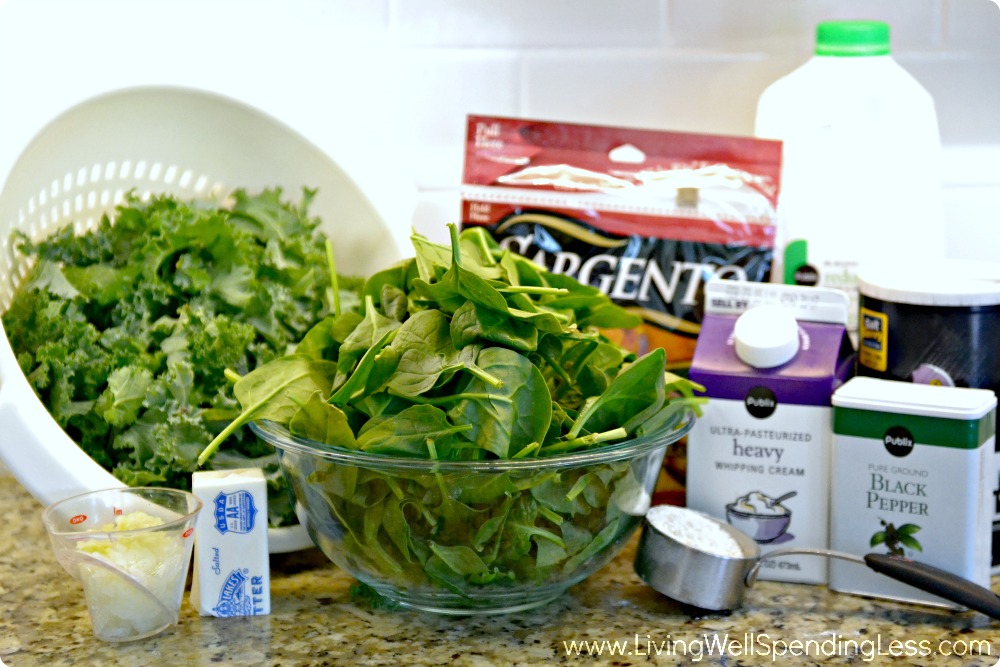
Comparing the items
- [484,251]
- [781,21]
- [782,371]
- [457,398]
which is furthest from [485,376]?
[781,21]

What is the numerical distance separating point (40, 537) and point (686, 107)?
0.77 meters

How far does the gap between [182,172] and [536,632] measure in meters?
0.59

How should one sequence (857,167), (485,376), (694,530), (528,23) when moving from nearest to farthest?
(485,376) < (694,530) < (857,167) < (528,23)

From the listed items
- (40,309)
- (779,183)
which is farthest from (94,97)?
(779,183)

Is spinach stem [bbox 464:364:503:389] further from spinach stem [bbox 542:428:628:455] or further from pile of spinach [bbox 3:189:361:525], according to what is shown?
pile of spinach [bbox 3:189:361:525]

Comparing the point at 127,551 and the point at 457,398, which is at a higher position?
the point at 457,398

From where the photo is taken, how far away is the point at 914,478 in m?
0.79

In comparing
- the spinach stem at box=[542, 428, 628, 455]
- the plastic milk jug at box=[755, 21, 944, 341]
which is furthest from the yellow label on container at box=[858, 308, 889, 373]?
the spinach stem at box=[542, 428, 628, 455]

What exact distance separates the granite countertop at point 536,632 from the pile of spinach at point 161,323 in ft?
0.34

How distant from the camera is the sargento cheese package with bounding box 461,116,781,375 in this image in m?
1.01

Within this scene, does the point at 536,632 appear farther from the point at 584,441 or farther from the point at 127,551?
the point at 127,551

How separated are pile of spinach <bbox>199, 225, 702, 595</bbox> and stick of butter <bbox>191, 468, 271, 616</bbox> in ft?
0.11

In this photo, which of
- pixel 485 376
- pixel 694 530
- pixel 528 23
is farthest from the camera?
pixel 528 23

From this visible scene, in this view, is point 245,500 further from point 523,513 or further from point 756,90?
point 756,90
